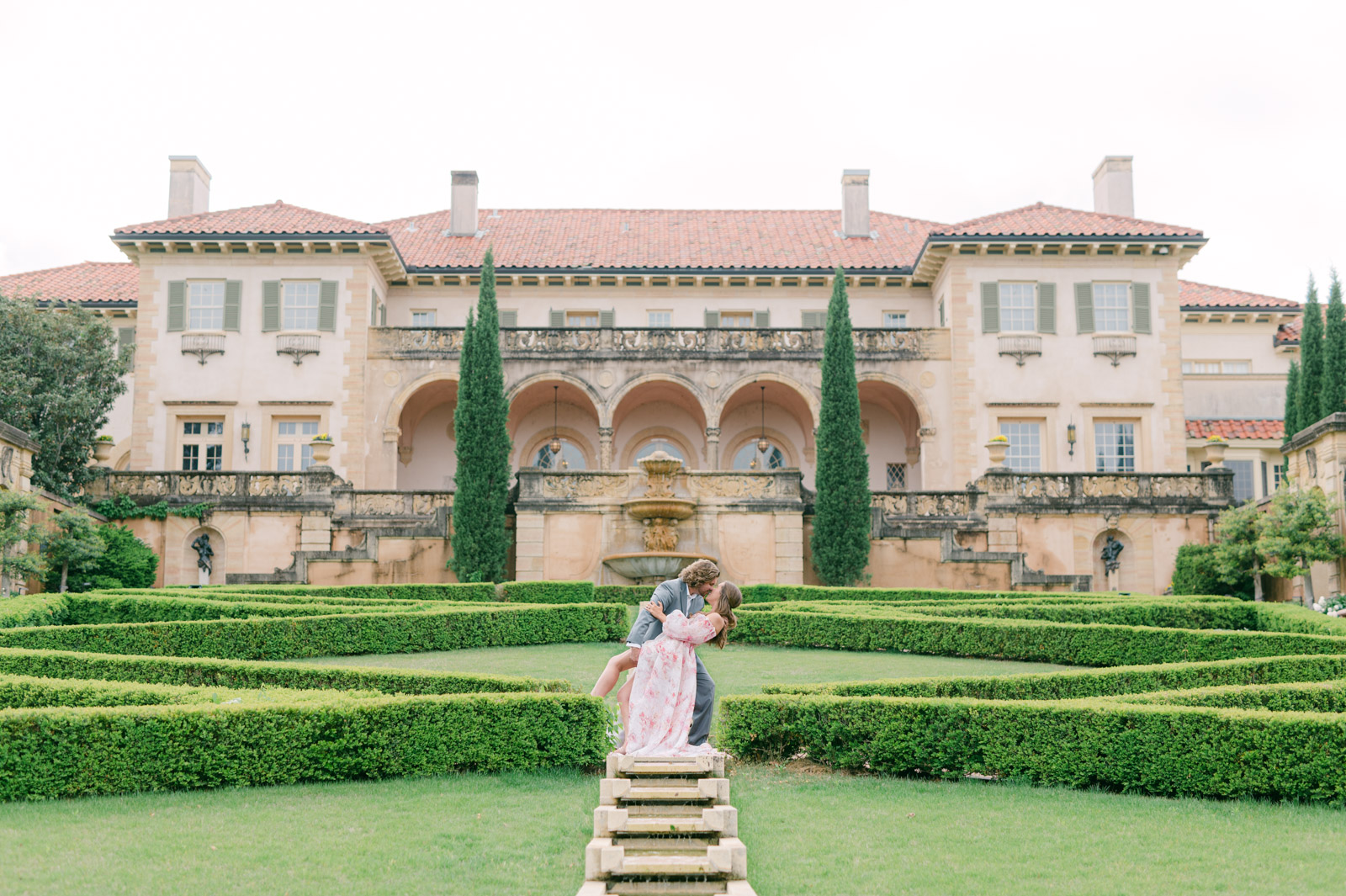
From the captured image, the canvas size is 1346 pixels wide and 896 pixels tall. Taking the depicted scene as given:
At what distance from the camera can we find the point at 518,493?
27.7 meters

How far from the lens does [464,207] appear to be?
1556 inches

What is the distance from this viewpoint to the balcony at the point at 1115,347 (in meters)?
34.2

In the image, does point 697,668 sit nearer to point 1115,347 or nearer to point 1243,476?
point 1115,347

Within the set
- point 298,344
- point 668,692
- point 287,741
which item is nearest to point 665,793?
point 668,692

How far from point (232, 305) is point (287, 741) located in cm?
2788

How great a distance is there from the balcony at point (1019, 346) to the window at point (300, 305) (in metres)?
20.0

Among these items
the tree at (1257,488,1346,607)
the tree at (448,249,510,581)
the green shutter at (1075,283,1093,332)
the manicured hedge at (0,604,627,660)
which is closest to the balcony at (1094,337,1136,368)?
the green shutter at (1075,283,1093,332)

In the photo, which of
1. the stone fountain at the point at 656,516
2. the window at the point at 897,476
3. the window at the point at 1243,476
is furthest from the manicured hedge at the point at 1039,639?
the window at the point at 1243,476

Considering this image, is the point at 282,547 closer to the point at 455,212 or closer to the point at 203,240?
the point at 203,240

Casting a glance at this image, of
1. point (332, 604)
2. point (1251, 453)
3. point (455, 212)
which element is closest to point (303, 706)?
point (332, 604)

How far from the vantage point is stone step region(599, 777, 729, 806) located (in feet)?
24.0

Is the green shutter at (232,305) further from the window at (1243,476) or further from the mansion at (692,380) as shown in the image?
the window at (1243,476)

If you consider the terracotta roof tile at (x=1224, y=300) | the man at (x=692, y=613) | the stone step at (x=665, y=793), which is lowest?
the stone step at (x=665, y=793)

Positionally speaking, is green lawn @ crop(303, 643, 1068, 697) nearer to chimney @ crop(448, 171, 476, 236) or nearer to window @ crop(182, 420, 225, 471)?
window @ crop(182, 420, 225, 471)
